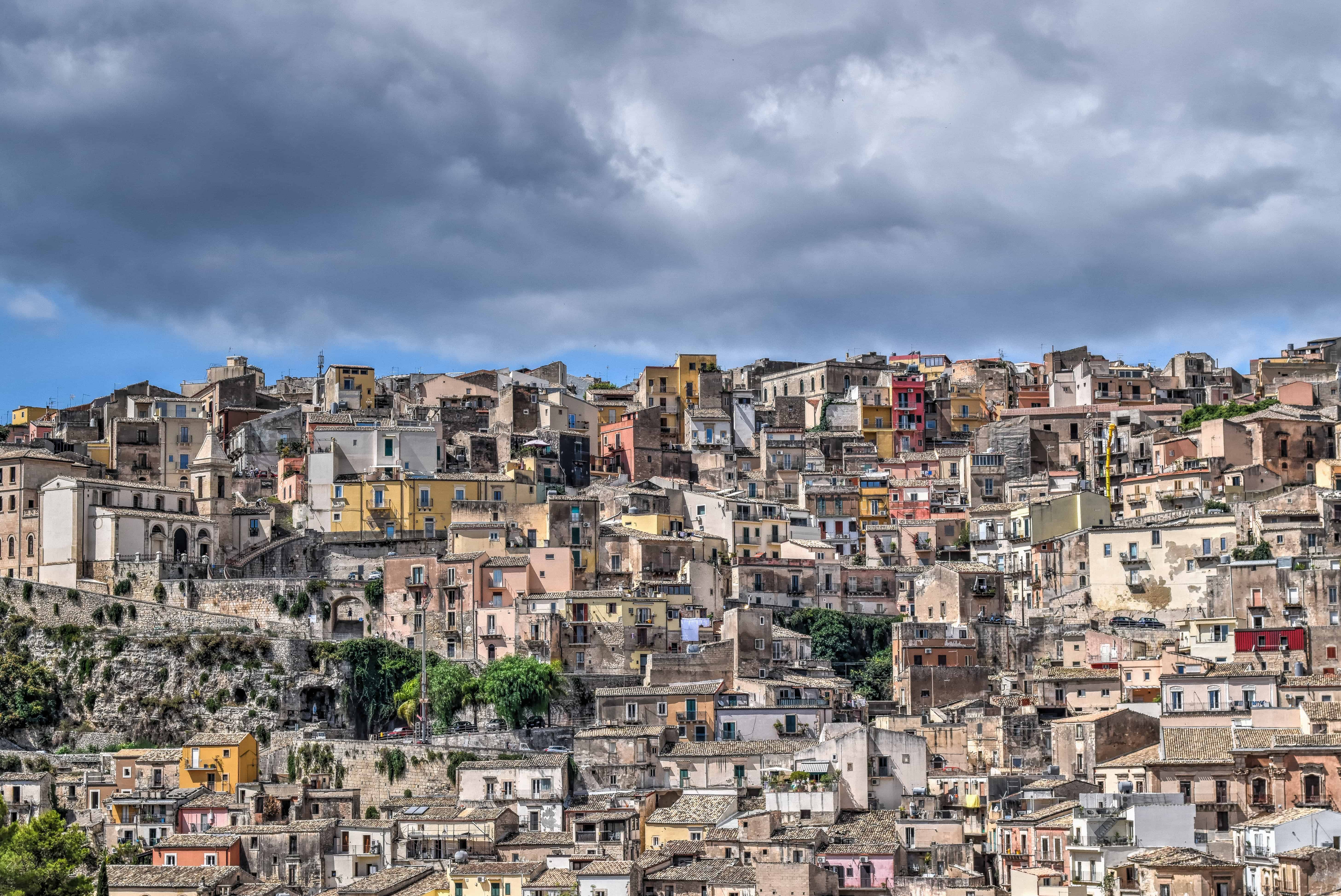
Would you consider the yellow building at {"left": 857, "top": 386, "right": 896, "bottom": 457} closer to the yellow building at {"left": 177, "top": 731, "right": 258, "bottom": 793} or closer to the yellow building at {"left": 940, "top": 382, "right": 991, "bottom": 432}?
the yellow building at {"left": 940, "top": 382, "right": 991, "bottom": 432}

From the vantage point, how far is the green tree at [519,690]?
225 ft

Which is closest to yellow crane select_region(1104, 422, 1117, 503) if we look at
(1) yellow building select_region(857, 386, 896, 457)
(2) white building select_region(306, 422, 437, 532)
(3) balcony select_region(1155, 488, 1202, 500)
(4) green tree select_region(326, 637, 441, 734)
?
(3) balcony select_region(1155, 488, 1202, 500)

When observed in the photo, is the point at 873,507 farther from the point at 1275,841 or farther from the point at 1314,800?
the point at 1275,841

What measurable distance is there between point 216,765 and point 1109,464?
141ft

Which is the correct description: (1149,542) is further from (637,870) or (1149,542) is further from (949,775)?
(637,870)

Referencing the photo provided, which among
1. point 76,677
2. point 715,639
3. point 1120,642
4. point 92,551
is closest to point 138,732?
point 76,677

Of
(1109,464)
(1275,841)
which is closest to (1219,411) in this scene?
(1109,464)

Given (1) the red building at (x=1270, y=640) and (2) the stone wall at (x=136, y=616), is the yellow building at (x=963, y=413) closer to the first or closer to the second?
(1) the red building at (x=1270, y=640)

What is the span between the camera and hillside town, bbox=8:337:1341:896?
57.3m

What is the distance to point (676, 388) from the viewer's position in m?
104

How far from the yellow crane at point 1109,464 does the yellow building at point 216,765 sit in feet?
119

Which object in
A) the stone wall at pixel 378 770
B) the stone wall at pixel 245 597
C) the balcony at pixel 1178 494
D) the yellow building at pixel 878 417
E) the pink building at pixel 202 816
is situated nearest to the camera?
the pink building at pixel 202 816

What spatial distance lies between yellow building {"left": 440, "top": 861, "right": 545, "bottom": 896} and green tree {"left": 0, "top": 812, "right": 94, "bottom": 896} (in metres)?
10.8

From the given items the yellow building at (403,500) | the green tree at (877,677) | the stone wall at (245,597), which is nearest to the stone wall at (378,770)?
the stone wall at (245,597)
